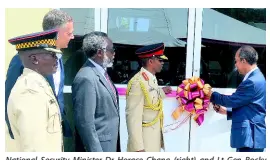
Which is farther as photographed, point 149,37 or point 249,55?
point 149,37

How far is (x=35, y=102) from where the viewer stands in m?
1.89

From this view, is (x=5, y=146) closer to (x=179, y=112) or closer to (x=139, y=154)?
(x=139, y=154)

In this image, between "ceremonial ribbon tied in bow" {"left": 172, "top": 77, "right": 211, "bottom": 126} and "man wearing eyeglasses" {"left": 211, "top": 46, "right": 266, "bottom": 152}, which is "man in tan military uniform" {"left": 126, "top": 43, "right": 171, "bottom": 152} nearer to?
"ceremonial ribbon tied in bow" {"left": 172, "top": 77, "right": 211, "bottom": 126}

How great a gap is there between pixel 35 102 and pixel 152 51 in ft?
3.82

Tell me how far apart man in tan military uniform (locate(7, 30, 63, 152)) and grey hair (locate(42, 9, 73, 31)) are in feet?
1.09

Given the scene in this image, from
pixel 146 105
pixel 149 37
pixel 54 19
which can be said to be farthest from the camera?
pixel 149 37

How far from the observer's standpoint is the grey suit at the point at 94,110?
7.54 ft

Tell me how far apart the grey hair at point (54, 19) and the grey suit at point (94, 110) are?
348 mm

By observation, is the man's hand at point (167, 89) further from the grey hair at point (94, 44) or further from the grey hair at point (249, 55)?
the grey hair at point (94, 44)

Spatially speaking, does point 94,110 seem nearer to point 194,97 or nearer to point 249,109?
point 194,97

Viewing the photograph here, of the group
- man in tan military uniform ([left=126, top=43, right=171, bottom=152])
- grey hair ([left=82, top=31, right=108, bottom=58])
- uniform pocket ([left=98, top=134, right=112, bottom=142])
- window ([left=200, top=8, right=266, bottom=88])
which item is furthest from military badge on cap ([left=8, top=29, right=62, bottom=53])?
window ([left=200, top=8, right=266, bottom=88])

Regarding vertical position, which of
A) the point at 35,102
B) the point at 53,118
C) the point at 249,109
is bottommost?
the point at 249,109

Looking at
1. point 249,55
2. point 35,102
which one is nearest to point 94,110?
point 35,102

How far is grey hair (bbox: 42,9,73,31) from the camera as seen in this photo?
2.48 meters
